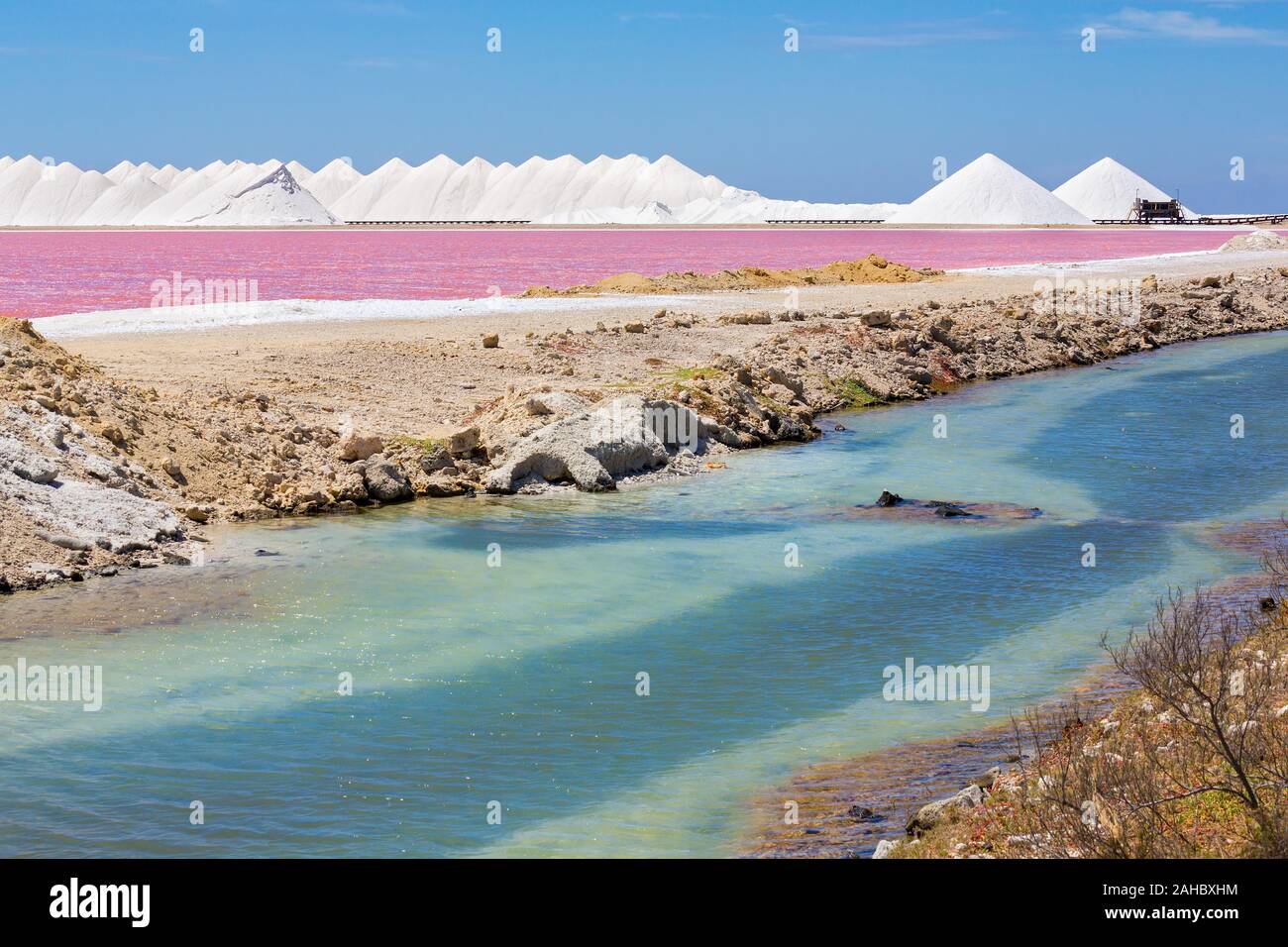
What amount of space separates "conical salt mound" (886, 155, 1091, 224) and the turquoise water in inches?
5283

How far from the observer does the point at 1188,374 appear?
26.6 m

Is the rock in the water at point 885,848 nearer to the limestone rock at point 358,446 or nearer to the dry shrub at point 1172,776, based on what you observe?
the dry shrub at point 1172,776

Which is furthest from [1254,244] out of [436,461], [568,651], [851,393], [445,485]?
[568,651]

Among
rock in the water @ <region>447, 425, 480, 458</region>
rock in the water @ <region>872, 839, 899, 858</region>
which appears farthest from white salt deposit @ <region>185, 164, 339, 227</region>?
rock in the water @ <region>872, 839, 899, 858</region>

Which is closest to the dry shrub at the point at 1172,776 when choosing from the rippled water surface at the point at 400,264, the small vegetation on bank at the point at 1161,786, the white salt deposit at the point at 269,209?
the small vegetation on bank at the point at 1161,786

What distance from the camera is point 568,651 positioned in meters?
10.1

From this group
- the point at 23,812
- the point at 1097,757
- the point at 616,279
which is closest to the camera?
the point at 1097,757

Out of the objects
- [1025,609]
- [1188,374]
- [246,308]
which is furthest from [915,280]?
[1025,609]

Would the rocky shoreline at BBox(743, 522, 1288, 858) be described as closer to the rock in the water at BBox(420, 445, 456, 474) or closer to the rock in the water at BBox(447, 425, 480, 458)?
the rock in the water at BBox(420, 445, 456, 474)

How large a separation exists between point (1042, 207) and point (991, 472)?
136036mm

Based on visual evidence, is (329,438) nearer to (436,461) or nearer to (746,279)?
(436,461)

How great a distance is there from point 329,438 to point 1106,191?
168519mm

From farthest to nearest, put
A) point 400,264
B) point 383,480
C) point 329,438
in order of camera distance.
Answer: point 400,264 → point 329,438 → point 383,480

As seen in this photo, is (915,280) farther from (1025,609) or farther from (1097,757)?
(1097,757)
